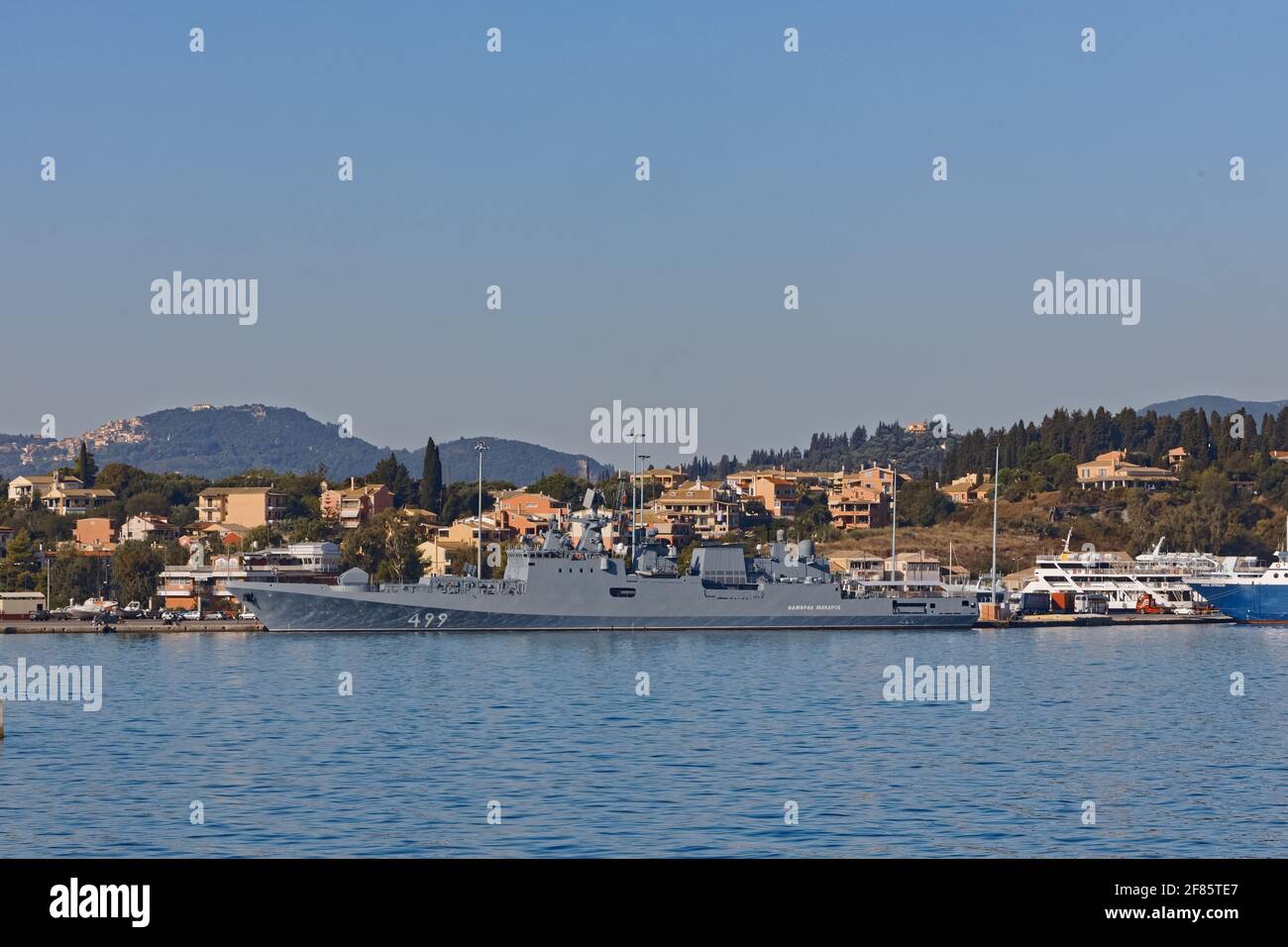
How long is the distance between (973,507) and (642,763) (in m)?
118

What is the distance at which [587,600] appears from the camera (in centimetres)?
7931

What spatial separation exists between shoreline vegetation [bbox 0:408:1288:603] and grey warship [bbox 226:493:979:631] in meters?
23.5

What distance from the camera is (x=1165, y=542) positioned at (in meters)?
132

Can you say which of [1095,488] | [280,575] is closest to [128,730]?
[280,575]

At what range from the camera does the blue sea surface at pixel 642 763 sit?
2231 cm

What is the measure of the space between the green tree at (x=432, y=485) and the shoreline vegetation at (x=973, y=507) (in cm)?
14

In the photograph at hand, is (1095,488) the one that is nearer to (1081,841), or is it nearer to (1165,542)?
(1165,542)

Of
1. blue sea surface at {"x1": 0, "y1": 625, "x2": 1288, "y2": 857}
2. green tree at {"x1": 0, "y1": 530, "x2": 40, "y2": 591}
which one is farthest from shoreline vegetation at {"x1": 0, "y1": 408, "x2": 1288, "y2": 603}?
blue sea surface at {"x1": 0, "y1": 625, "x2": 1288, "y2": 857}

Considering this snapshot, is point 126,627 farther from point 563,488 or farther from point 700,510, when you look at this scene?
point 563,488

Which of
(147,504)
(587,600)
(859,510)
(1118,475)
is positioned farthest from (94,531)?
(1118,475)

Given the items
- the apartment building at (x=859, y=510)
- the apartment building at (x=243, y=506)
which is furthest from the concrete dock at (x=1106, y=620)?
the apartment building at (x=243, y=506)

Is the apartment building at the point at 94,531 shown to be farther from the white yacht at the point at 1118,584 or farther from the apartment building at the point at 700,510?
the white yacht at the point at 1118,584

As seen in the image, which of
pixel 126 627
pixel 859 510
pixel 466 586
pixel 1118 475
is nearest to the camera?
pixel 466 586
